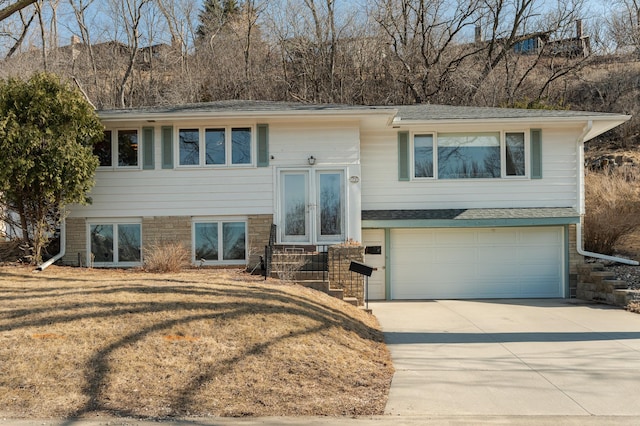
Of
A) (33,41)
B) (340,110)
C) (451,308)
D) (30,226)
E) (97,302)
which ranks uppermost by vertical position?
(33,41)

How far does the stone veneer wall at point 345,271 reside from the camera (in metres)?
12.4

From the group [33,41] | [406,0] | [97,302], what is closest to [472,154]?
[97,302]

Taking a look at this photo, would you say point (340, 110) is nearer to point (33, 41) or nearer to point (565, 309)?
point (565, 309)

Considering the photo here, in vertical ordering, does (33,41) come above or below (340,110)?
above

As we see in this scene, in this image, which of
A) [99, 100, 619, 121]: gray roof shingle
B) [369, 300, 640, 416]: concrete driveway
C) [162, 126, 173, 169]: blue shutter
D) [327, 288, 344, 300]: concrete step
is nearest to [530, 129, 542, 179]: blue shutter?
[99, 100, 619, 121]: gray roof shingle

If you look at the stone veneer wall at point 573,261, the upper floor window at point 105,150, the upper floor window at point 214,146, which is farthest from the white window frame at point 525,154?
the upper floor window at point 105,150

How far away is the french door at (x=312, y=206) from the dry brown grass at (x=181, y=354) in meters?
4.47

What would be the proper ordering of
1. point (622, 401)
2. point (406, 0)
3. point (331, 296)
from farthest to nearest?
1. point (406, 0)
2. point (331, 296)
3. point (622, 401)

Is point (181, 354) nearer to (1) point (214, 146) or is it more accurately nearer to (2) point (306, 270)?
(2) point (306, 270)

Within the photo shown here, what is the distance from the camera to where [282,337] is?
7.62 meters

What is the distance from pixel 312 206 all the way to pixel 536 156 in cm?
631

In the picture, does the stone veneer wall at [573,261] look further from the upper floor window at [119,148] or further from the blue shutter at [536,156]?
the upper floor window at [119,148]

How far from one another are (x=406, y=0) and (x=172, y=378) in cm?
2600

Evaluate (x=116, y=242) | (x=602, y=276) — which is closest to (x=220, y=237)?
(x=116, y=242)
